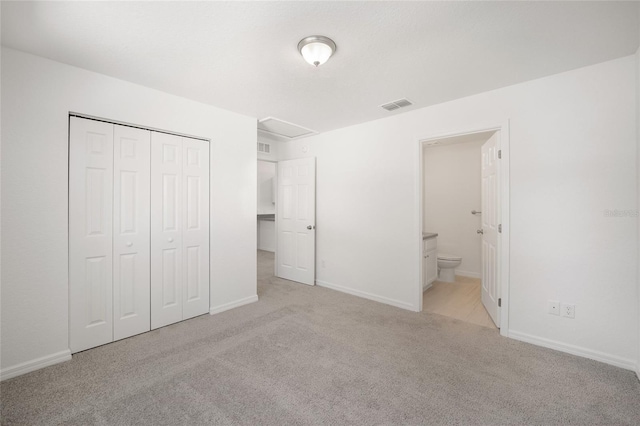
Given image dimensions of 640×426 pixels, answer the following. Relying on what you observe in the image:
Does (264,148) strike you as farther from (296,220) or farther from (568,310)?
(568,310)

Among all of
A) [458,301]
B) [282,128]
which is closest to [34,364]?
[282,128]

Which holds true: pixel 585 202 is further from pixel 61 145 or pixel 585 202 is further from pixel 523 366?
pixel 61 145

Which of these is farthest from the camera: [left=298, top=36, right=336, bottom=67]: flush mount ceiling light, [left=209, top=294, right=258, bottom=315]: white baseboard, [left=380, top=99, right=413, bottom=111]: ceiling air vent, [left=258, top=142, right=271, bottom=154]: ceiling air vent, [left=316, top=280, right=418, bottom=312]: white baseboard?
[left=258, top=142, right=271, bottom=154]: ceiling air vent

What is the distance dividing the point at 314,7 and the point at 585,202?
264 centimetres

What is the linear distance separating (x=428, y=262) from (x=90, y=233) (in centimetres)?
397

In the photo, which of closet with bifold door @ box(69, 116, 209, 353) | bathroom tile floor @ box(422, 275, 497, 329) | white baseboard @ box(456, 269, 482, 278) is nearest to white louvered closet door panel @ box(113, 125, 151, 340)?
closet with bifold door @ box(69, 116, 209, 353)

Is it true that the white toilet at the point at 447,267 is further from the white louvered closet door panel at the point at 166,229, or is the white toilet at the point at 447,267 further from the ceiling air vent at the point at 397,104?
the white louvered closet door panel at the point at 166,229

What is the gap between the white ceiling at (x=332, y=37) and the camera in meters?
1.63

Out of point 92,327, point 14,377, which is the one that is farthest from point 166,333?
point 14,377

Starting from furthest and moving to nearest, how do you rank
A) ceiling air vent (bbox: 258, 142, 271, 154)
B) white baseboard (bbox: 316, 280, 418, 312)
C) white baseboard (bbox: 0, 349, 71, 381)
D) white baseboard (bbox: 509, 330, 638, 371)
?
ceiling air vent (bbox: 258, 142, 271, 154) → white baseboard (bbox: 316, 280, 418, 312) → white baseboard (bbox: 509, 330, 638, 371) → white baseboard (bbox: 0, 349, 71, 381)

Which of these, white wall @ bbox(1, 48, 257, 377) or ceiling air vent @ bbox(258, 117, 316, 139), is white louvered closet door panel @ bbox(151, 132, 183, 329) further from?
ceiling air vent @ bbox(258, 117, 316, 139)

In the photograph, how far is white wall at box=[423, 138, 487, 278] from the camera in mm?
4844

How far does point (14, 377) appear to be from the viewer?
1999mm

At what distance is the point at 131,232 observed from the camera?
2631 millimetres
